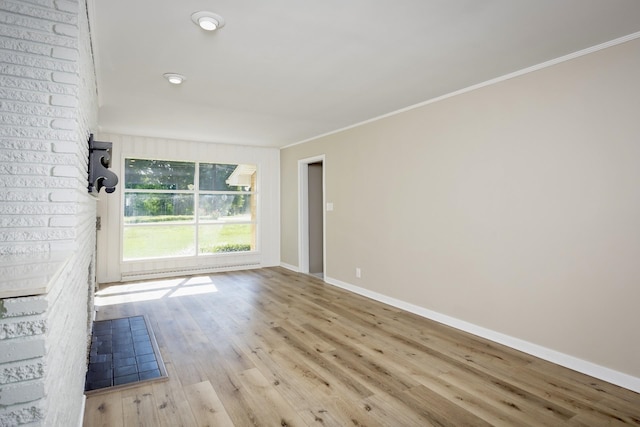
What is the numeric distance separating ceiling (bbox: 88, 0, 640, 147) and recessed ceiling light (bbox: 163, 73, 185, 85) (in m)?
0.06

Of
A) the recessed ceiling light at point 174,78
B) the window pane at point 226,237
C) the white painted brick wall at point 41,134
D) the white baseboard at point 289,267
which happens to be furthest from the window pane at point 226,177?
the white painted brick wall at point 41,134

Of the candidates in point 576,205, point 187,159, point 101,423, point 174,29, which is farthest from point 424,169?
point 187,159

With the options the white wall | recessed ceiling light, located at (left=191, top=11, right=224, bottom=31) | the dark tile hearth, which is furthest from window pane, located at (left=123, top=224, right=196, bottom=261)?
recessed ceiling light, located at (left=191, top=11, right=224, bottom=31)

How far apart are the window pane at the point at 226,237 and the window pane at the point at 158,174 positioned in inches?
34.9

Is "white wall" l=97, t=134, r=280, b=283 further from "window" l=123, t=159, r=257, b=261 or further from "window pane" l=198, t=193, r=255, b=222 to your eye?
"window pane" l=198, t=193, r=255, b=222

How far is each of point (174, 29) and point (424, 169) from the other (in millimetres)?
2810

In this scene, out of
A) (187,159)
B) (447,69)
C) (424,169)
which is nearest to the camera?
(447,69)

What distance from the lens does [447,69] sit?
2908mm

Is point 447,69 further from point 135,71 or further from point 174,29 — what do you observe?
point 135,71

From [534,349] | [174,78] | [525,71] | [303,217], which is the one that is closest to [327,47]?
[174,78]

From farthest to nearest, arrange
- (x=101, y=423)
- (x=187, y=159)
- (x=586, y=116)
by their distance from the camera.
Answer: (x=187, y=159), (x=586, y=116), (x=101, y=423)

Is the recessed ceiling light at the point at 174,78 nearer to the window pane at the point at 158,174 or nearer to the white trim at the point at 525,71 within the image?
the white trim at the point at 525,71

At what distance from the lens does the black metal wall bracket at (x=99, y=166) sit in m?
2.33

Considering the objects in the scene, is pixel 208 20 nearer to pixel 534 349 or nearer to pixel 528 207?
pixel 528 207
